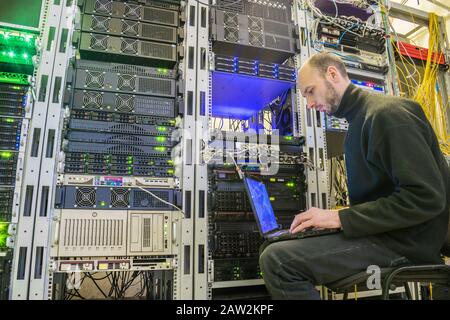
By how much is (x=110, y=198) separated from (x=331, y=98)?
45.6 inches

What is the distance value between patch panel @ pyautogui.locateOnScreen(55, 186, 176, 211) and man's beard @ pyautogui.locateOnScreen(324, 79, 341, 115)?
35.5 inches

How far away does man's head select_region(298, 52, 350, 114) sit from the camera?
143 cm

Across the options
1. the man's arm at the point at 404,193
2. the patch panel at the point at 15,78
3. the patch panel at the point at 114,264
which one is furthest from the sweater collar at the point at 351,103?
the patch panel at the point at 15,78

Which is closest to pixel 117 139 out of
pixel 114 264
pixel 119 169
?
pixel 119 169

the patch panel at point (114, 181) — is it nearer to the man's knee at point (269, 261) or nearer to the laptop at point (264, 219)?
the laptop at point (264, 219)

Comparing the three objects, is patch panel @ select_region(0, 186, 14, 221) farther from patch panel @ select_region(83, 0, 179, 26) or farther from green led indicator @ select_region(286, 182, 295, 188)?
green led indicator @ select_region(286, 182, 295, 188)

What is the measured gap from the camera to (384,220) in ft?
3.47

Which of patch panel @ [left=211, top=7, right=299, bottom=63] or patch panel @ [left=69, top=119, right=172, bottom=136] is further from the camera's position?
patch panel @ [left=211, top=7, right=299, bottom=63]

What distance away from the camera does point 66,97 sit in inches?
66.1

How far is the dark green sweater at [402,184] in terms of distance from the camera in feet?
3.40

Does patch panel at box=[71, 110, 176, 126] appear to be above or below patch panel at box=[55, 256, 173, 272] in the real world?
above

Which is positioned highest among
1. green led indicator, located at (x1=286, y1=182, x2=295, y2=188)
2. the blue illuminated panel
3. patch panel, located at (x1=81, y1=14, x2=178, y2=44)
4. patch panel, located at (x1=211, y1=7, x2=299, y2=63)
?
patch panel, located at (x1=211, y1=7, x2=299, y2=63)

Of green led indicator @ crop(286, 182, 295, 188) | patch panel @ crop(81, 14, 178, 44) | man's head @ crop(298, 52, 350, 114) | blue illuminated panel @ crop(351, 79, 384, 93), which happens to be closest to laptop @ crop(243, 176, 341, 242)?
green led indicator @ crop(286, 182, 295, 188)
